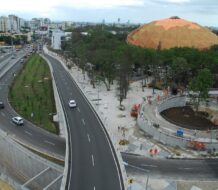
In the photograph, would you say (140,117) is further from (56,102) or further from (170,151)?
(56,102)

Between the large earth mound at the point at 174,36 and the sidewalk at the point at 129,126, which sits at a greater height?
the large earth mound at the point at 174,36

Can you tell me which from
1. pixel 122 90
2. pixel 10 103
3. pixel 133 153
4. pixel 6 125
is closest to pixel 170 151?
pixel 133 153

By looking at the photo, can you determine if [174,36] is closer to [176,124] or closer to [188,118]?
[188,118]

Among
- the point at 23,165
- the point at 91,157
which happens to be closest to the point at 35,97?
the point at 23,165

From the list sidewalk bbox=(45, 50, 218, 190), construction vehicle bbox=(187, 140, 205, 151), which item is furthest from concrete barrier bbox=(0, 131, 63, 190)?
construction vehicle bbox=(187, 140, 205, 151)

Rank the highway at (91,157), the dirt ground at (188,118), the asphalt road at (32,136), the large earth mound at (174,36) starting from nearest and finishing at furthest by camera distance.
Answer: the highway at (91,157), the asphalt road at (32,136), the dirt ground at (188,118), the large earth mound at (174,36)

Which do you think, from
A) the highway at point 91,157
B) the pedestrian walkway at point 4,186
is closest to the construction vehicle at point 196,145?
the highway at point 91,157

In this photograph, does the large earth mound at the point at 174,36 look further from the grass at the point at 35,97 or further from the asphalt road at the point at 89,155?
the asphalt road at the point at 89,155
